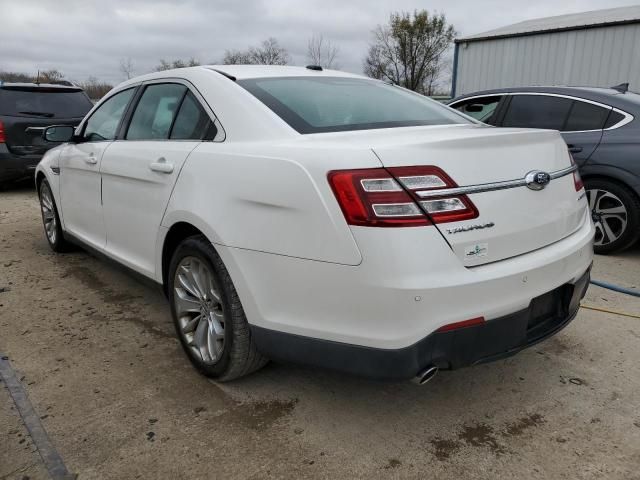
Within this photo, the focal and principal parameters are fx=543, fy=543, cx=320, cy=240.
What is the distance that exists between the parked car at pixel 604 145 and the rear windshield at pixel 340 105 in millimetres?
2317

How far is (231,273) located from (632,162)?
3.82m

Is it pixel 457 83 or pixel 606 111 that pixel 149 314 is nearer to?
pixel 606 111

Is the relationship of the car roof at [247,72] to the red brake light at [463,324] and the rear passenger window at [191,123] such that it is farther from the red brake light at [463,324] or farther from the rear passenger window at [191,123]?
the red brake light at [463,324]

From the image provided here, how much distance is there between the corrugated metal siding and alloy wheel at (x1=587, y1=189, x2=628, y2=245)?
28.8 ft

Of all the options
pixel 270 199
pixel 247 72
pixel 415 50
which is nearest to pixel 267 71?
pixel 247 72

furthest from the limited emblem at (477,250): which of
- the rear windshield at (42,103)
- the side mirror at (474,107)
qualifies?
the rear windshield at (42,103)

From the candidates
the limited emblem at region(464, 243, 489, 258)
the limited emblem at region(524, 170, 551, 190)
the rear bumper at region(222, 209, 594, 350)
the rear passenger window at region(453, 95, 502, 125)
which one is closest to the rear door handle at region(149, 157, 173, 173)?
the rear bumper at region(222, 209, 594, 350)

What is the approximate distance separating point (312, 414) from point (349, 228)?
1.01 meters

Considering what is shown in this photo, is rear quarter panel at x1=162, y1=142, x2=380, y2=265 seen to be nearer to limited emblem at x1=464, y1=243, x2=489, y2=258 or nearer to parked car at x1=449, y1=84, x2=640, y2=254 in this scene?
limited emblem at x1=464, y1=243, x2=489, y2=258

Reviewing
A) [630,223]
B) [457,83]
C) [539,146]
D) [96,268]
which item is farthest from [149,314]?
[457,83]

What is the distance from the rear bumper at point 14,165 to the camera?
774 cm

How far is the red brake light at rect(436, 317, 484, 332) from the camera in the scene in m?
1.92

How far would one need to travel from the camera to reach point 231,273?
230 cm

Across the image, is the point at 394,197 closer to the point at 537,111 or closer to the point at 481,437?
the point at 481,437
